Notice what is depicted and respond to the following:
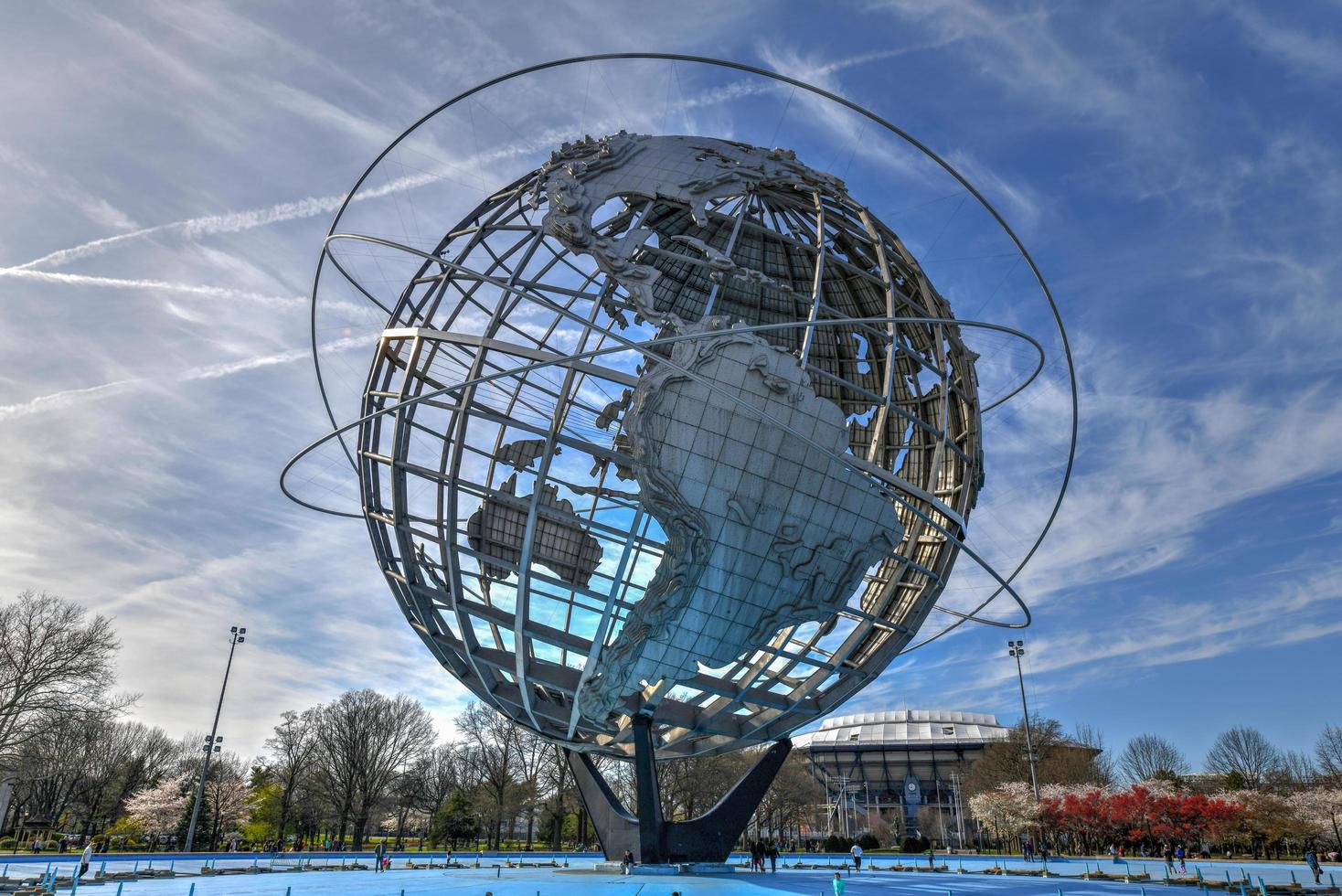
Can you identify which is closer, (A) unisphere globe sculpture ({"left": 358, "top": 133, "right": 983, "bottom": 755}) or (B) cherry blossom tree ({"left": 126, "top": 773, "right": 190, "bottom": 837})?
(A) unisphere globe sculpture ({"left": 358, "top": 133, "right": 983, "bottom": 755})

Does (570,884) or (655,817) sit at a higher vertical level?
(655,817)

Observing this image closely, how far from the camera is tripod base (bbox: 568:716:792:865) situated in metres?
16.9

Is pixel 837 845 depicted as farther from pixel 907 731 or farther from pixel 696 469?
pixel 696 469

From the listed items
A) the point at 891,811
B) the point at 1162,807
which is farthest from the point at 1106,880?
the point at 891,811

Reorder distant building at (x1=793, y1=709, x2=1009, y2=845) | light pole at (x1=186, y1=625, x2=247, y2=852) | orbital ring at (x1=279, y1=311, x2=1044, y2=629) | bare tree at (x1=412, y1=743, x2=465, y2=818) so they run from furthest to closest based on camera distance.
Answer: distant building at (x1=793, y1=709, x2=1009, y2=845) → bare tree at (x1=412, y1=743, x2=465, y2=818) → light pole at (x1=186, y1=625, x2=247, y2=852) → orbital ring at (x1=279, y1=311, x2=1044, y2=629)

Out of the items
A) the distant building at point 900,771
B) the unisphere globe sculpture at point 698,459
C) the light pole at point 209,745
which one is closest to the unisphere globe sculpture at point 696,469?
the unisphere globe sculpture at point 698,459

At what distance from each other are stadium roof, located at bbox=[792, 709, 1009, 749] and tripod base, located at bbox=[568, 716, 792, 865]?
57.3 m

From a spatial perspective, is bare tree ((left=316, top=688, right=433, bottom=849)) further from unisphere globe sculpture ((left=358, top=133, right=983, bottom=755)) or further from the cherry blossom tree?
unisphere globe sculpture ((left=358, top=133, right=983, bottom=755))

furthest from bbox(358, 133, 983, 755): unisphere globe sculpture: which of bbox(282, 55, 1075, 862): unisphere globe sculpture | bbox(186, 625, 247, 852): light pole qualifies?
bbox(186, 625, 247, 852): light pole

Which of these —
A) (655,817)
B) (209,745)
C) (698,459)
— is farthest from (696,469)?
(209,745)

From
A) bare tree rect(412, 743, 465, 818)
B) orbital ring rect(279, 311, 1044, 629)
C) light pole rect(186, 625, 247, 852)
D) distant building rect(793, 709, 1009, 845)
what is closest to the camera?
orbital ring rect(279, 311, 1044, 629)

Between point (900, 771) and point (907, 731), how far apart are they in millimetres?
5940

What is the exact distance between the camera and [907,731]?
76.9 metres

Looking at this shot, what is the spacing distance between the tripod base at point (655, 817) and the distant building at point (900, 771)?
50906 millimetres
